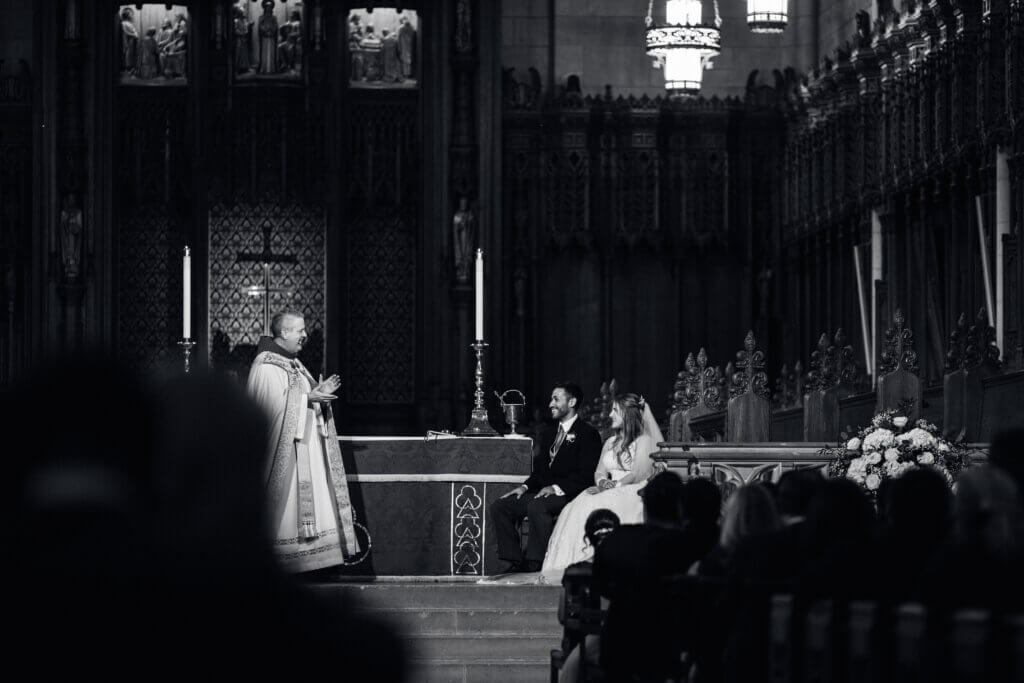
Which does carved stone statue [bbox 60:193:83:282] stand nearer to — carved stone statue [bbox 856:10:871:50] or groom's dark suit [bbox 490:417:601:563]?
groom's dark suit [bbox 490:417:601:563]

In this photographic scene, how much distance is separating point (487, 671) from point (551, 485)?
8.08ft

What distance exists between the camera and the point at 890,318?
1530 centimetres

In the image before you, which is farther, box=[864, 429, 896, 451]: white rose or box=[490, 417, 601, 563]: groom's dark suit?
box=[490, 417, 601, 563]: groom's dark suit

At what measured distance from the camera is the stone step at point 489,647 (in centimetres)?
1008

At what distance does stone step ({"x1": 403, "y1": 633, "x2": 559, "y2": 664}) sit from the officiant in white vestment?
3.24 ft

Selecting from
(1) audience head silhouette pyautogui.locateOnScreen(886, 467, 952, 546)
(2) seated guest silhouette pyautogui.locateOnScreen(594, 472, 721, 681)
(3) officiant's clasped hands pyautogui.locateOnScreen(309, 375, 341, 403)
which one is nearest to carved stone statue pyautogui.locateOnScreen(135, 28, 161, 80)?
(3) officiant's clasped hands pyautogui.locateOnScreen(309, 375, 341, 403)

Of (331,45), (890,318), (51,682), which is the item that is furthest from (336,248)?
(51,682)

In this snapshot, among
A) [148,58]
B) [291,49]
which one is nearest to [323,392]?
[291,49]

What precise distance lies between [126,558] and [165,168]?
17784 millimetres

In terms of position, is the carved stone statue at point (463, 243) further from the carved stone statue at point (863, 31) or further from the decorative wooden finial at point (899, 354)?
the decorative wooden finial at point (899, 354)

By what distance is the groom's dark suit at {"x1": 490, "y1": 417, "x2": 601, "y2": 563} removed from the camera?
12141mm

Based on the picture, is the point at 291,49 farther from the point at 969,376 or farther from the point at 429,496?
the point at 969,376

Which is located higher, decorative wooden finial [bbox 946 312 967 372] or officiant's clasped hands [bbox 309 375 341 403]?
decorative wooden finial [bbox 946 312 967 372]

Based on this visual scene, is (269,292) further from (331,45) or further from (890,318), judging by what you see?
(890,318)
